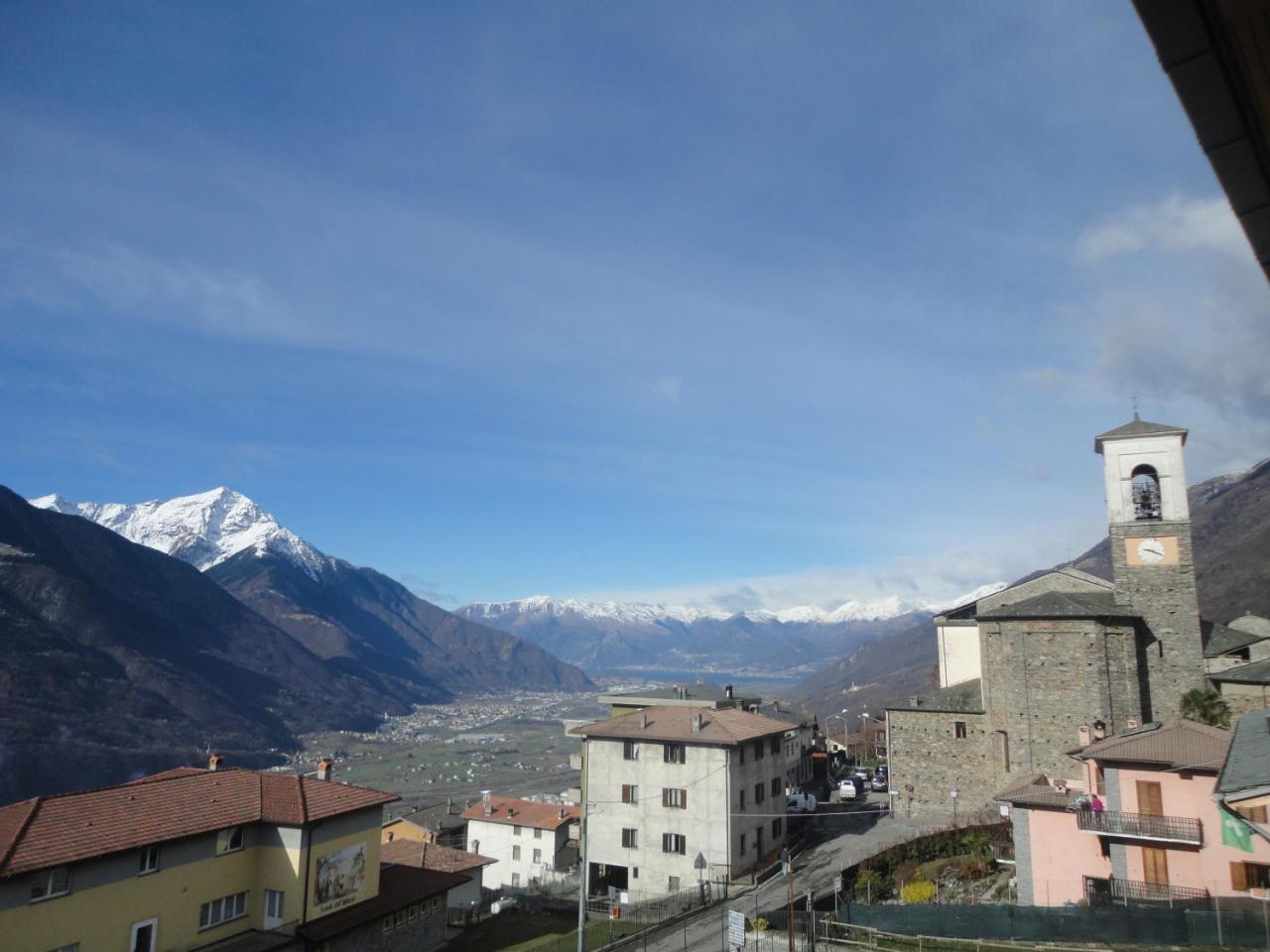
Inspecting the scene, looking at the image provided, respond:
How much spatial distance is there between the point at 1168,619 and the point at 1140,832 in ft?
73.8

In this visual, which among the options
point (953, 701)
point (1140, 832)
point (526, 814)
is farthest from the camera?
point (526, 814)

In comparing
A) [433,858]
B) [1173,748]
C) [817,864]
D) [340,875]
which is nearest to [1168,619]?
[1173,748]

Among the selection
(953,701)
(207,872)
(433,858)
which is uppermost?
(953,701)

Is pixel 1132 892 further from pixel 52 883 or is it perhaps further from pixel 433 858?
pixel 433 858

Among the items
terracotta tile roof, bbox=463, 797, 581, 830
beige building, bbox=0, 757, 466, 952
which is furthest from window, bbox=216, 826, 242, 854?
terracotta tile roof, bbox=463, 797, 581, 830

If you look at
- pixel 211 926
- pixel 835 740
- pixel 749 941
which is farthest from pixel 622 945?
pixel 835 740

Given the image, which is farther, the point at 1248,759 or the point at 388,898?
the point at 388,898

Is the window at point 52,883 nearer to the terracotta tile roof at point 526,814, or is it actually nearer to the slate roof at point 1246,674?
the terracotta tile roof at point 526,814

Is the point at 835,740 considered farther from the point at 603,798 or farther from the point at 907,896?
the point at 907,896

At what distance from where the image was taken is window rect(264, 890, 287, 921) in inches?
1426

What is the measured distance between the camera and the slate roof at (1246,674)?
4338 cm

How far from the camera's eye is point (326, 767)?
4922cm

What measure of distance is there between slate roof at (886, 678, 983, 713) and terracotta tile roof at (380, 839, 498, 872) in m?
32.1

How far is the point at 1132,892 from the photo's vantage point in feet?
102
